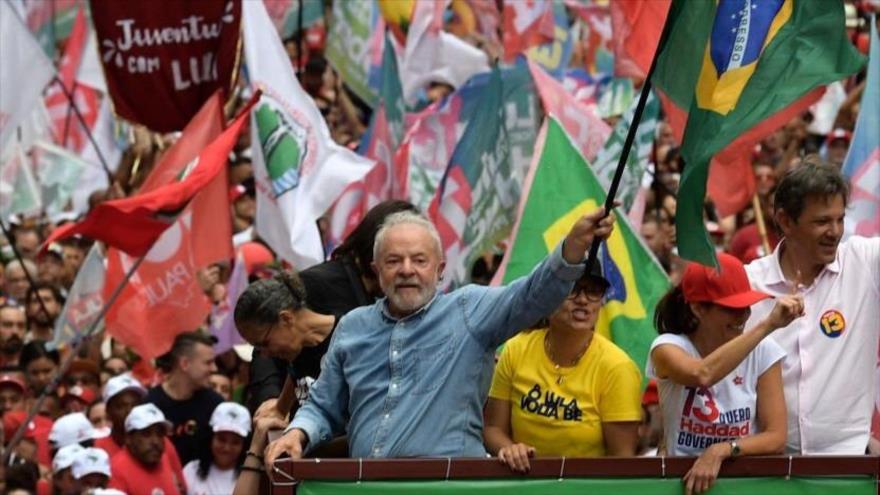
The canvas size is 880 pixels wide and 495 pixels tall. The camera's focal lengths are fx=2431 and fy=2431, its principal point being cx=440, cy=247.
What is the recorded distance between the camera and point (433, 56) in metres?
16.9

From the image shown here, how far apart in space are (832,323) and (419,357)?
1611 mm

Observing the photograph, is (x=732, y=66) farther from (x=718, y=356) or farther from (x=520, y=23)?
(x=520, y=23)

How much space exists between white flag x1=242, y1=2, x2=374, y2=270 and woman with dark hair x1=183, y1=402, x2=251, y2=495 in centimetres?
107

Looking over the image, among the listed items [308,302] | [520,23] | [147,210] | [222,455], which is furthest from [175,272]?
[308,302]

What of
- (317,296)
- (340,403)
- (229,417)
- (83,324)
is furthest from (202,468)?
(340,403)

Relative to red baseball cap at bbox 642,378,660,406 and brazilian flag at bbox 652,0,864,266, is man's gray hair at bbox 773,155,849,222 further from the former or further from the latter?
red baseball cap at bbox 642,378,660,406

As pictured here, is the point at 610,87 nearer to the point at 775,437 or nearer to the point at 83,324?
the point at 83,324

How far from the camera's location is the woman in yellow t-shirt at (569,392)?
852cm

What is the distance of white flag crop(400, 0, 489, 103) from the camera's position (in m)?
16.6

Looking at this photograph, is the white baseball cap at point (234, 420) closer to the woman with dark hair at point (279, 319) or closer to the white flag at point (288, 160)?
the white flag at point (288, 160)

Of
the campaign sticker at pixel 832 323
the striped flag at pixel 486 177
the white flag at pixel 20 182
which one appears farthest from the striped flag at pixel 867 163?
the white flag at pixel 20 182

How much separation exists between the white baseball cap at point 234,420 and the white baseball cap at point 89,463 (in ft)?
2.07

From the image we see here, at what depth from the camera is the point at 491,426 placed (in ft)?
27.8

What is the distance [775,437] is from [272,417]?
184 centimetres
